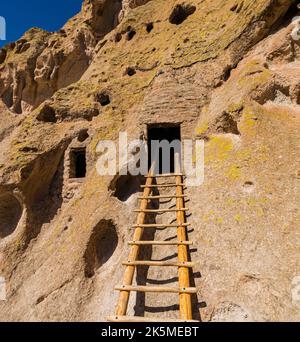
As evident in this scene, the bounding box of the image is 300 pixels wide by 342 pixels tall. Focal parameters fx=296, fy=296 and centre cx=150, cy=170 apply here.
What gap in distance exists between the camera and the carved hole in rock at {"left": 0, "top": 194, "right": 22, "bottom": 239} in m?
8.48

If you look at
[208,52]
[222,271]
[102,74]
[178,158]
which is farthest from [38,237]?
[208,52]

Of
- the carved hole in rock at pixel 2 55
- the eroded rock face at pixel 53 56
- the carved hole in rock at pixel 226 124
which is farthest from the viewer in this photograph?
the carved hole in rock at pixel 2 55

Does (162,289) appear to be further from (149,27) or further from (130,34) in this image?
(149,27)

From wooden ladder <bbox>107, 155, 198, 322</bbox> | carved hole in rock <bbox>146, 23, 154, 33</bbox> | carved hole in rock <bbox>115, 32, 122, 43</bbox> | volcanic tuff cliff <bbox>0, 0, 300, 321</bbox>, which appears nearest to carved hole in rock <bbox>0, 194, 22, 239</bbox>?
volcanic tuff cliff <bbox>0, 0, 300, 321</bbox>

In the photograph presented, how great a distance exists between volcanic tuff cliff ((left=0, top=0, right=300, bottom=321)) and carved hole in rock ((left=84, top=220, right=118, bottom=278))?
0.08 feet

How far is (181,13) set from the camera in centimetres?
1193

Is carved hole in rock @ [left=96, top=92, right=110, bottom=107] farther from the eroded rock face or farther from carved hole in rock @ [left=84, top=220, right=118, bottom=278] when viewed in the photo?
the eroded rock face

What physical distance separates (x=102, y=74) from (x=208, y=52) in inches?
161

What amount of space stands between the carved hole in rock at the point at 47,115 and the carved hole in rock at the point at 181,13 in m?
6.14

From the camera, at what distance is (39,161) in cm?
865

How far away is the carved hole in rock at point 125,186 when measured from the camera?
7116mm

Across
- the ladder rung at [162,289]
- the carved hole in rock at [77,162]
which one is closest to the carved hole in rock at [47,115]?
the carved hole in rock at [77,162]

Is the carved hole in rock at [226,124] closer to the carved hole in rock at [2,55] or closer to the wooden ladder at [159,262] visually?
the wooden ladder at [159,262]

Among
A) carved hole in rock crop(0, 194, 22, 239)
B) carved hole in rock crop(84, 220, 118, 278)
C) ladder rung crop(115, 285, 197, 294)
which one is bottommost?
ladder rung crop(115, 285, 197, 294)
